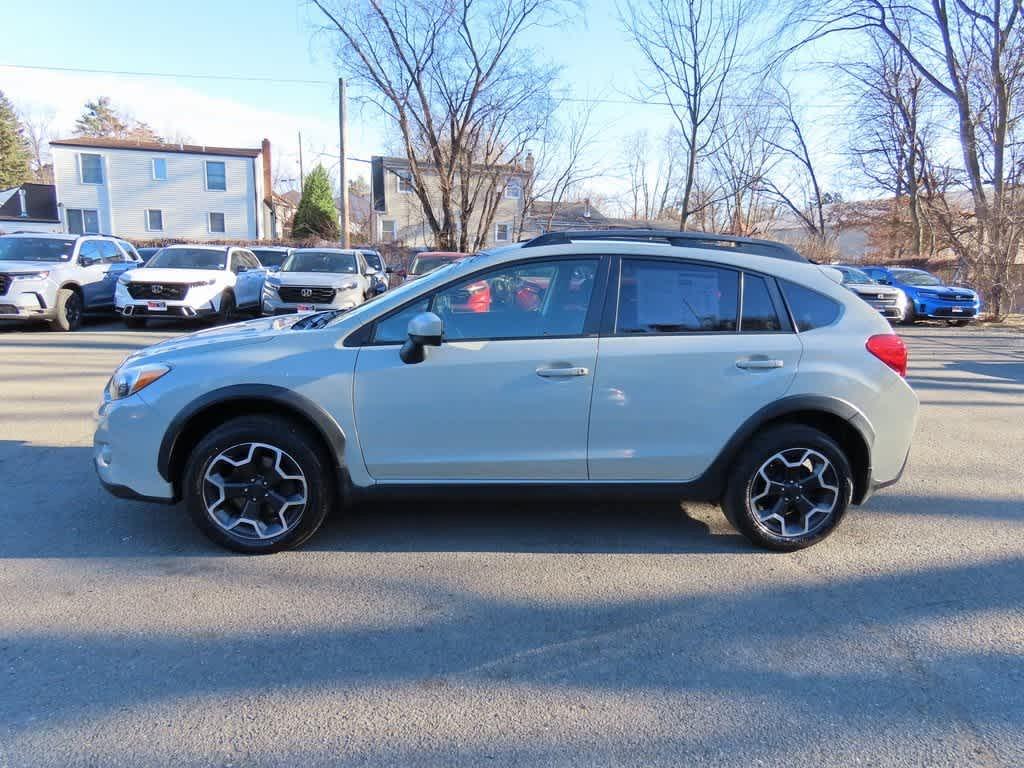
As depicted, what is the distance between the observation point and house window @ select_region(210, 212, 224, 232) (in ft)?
125

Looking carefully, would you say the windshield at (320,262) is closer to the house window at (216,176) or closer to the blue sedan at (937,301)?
the blue sedan at (937,301)

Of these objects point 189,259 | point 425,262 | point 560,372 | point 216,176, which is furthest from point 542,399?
point 216,176

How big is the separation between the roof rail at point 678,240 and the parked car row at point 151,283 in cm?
910

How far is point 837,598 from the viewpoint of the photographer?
3.31 m

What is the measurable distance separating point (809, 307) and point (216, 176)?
4086 centimetres

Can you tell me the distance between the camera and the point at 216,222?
38375mm

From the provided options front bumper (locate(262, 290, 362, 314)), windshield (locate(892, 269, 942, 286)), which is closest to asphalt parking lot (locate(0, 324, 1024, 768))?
front bumper (locate(262, 290, 362, 314))

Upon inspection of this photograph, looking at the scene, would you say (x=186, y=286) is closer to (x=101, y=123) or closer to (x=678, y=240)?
(x=678, y=240)

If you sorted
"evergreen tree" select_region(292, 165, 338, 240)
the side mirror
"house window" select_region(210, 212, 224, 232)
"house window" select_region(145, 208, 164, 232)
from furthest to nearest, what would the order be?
"evergreen tree" select_region(292, 165, 338, 240) → "house window" select_region(210, 212, 224, 232) → "house window" select_region(145, 208, 164, 232) → the side mirror

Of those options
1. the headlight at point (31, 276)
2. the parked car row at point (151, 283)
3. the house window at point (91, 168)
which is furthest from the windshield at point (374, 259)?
the house window at point (91, 168)

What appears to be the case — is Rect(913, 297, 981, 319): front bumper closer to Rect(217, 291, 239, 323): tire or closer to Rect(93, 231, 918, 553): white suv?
Rect(93, 231, 918, 553): white suv

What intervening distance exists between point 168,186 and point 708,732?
4288 centimetres

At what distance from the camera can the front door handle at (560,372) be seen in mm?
3516

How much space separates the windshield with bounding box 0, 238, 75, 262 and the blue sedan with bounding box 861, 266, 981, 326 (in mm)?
20482
